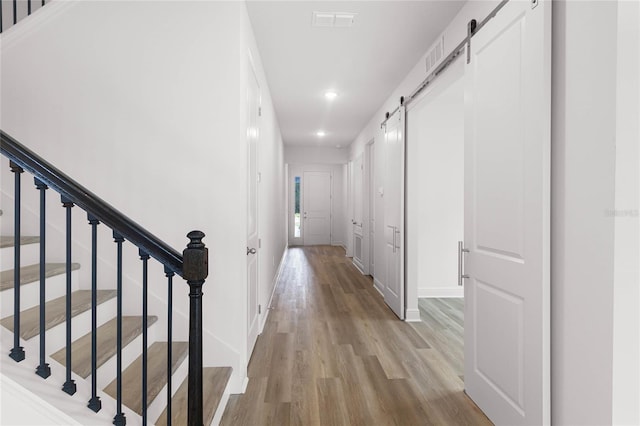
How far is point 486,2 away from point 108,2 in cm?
242

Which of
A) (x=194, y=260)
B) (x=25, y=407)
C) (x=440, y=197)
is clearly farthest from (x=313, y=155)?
(x=25, y=407)

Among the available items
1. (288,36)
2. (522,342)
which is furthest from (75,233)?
(522,342)

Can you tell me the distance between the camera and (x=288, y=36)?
9.75 feet

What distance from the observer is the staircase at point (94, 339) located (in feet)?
4.18

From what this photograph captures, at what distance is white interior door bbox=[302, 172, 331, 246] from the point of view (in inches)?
406

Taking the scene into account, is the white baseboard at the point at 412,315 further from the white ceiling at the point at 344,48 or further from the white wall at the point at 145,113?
the white ceiling at the point at 344,48

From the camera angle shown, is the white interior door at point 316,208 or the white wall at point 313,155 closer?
the white wall at point 313,155

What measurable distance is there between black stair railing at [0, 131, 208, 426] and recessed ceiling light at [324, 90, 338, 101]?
3586mm

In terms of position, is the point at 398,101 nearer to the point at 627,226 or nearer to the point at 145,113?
the point at 145,113

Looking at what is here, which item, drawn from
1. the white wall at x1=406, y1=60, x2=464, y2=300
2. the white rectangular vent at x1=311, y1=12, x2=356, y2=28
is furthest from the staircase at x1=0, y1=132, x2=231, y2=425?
the white wall at x1=406, y1=60, x2=464, y2=300

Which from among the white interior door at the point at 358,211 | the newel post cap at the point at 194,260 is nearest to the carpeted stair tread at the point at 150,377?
the newel post cap at the point at 194,260

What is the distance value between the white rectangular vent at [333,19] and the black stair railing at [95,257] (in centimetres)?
212

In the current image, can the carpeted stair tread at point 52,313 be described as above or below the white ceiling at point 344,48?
below

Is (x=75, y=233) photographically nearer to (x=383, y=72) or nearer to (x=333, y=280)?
(x=383, y=72)
